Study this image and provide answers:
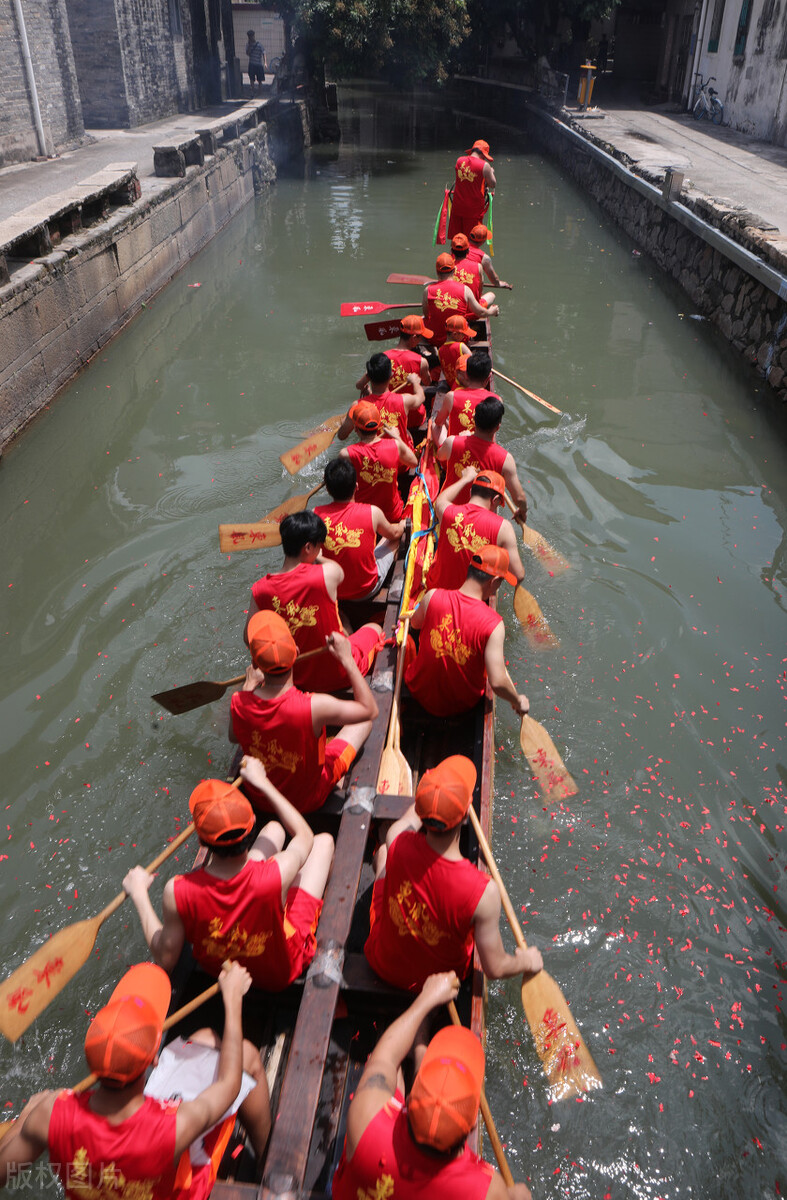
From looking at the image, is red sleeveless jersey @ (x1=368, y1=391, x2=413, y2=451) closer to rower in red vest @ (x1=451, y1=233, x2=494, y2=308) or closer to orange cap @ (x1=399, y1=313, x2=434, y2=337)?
orange cap @ (x1=399, y1=313, x2=434, y2=337)

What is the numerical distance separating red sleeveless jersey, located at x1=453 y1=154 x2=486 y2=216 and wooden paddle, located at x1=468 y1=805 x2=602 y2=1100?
34.8ft

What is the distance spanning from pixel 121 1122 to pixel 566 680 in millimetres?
4220

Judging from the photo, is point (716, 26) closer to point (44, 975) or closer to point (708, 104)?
point (708, 104)

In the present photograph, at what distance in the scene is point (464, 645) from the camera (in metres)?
4.16

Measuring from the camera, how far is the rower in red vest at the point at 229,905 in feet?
9.05

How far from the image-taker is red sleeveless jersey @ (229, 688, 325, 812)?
3496 mm

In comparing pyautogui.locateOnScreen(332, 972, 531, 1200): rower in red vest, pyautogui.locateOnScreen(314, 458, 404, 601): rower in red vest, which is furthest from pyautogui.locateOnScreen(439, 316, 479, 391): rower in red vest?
pyautogui.locateOnScreen(332, 972, 531, 1200): rower in red vest

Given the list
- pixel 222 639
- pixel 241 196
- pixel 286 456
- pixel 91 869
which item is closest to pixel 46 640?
pixel 222 639

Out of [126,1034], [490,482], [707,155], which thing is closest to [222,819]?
[126,1034]

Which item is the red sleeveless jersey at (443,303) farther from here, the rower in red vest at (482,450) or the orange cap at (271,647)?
the orange cap at (271,647)

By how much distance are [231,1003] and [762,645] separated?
5.08 metres

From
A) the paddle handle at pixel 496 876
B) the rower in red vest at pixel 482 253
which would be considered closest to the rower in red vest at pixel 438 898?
the paddle handle at pixel 496 876

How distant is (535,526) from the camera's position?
24.9 ft

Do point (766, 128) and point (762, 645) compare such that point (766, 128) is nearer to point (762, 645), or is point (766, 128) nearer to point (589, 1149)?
point (762, 645)
